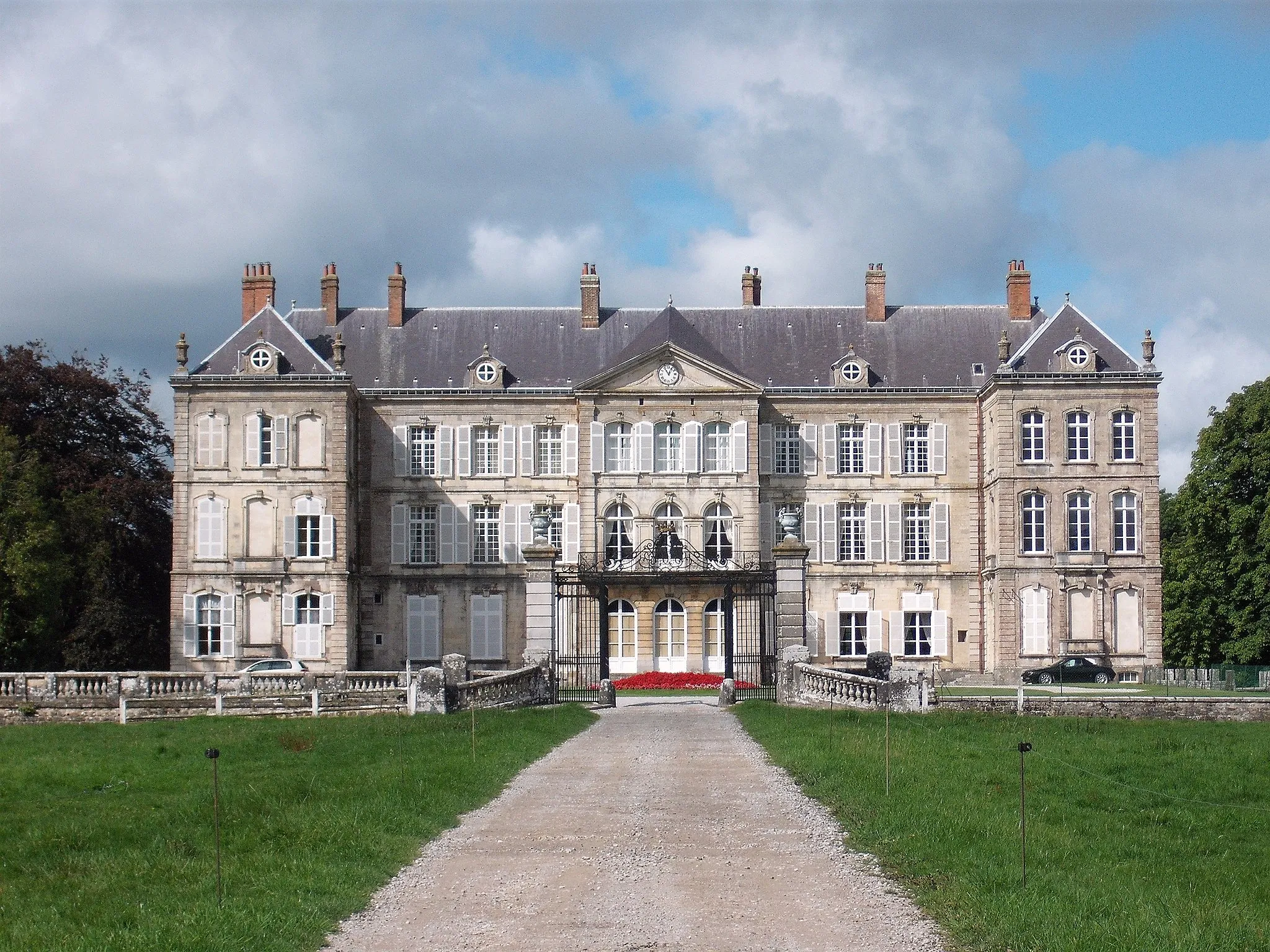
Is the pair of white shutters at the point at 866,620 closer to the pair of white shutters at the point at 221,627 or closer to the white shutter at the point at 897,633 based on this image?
the white shutter at the point at 897,633

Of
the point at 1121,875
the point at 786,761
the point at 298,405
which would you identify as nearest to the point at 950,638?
the point at 298,405

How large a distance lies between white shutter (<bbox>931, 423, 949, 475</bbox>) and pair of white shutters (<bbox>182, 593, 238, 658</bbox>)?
1962 cm

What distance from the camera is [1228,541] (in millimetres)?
41094

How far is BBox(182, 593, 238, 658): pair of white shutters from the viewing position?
41.6 metres

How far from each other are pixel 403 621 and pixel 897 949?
3598cm

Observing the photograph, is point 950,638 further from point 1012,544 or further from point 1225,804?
point 1225,804

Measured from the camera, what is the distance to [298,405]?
139 ft

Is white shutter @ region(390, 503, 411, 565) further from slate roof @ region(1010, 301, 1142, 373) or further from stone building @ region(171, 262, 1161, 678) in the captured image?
slate roof @ region(1010, 301, 1142, 373)

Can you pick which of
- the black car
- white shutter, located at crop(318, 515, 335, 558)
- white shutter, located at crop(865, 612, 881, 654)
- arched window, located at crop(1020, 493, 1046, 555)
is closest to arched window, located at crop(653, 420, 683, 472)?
white shutter, located at crop(865, 612, 881, 654)

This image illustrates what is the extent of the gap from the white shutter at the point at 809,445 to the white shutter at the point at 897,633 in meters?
4.61

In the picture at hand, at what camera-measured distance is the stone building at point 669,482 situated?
4188 centimetres

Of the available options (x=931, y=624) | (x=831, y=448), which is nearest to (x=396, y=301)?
(x=831, y=448)

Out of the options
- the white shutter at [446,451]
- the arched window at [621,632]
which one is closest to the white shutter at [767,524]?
the arched window at [621,632]

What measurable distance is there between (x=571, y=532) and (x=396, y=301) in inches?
352
